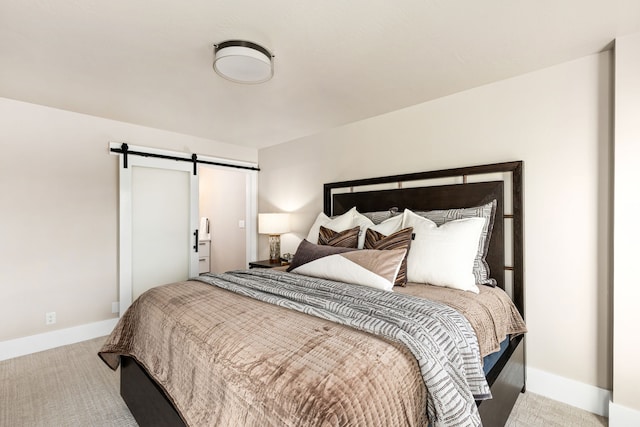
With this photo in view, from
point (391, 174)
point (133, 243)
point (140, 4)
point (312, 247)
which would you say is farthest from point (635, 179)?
point (133, 243)

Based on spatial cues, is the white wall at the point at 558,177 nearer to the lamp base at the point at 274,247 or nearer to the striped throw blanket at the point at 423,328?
the striped throw blanket at the point at 423,328

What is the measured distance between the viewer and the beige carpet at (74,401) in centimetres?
192

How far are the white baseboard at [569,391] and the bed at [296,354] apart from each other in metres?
0.12

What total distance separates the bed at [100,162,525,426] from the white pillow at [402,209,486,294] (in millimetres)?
124

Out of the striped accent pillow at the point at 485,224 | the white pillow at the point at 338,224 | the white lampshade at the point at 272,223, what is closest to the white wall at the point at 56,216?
the white lampshade at the point at 272,223

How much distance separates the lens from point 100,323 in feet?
10.8

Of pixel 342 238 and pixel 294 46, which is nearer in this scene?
pixel 294 46

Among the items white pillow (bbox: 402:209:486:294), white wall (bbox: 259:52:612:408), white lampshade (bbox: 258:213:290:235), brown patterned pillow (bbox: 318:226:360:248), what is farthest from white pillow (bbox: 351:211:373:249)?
white lampshade (bbox: 258:213:290:235)

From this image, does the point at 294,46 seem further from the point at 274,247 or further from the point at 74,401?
the point at 74,401

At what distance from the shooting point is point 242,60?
1917 millimetres

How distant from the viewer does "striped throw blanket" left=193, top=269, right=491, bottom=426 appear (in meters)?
1.09

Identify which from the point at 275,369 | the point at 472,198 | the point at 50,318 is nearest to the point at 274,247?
the point at 50,318

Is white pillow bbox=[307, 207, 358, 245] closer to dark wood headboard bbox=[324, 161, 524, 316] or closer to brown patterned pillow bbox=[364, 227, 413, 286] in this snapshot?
dark wood headboard bbox=[324, 161, 524, 316]

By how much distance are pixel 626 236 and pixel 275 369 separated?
2.14 m
